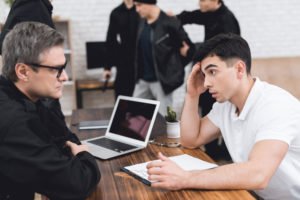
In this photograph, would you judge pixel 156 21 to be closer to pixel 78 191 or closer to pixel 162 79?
pixel 162 79

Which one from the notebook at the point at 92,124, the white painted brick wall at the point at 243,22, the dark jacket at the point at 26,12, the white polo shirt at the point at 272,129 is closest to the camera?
the white polo shirt at the point at 272,129

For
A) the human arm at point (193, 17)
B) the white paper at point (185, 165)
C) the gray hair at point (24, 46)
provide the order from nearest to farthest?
the gray hair at point (24, 46) < the white paper at point (185, 165) < the human arm at point (193, 17)

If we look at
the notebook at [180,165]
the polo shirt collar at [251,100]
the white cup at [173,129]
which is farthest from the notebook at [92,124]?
the polo shirt collar at [251,100]

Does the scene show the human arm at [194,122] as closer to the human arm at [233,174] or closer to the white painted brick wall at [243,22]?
the human arm at [233,174]

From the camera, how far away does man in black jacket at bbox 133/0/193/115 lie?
124 inches

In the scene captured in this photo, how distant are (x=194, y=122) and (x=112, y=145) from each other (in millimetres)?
422

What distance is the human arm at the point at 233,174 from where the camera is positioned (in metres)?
1.30

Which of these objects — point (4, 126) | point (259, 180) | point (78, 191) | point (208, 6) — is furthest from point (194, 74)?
point (208, 6)

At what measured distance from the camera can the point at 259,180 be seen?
1.29m

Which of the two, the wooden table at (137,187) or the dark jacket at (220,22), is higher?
the dark jacket at (220,22)

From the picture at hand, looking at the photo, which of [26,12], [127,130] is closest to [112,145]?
[127,130]

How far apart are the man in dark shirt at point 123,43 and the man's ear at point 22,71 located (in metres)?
2.69

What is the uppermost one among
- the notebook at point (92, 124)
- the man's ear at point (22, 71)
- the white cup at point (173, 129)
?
the man's ear at point (22, 71)

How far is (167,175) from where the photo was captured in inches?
51.9
